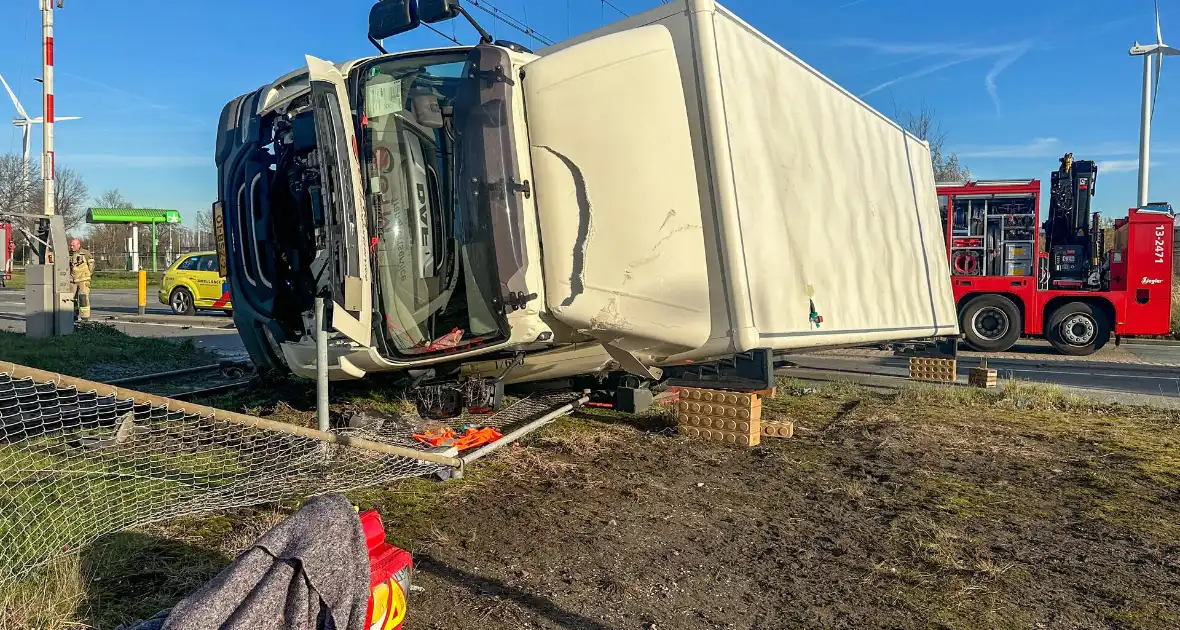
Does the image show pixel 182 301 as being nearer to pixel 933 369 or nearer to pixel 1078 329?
pixel 933 369

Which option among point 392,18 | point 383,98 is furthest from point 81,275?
point 383,98

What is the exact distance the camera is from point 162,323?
1608 centimetres

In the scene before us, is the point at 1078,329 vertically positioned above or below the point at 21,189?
below

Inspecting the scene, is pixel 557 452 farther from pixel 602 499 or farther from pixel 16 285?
pixel 16 285

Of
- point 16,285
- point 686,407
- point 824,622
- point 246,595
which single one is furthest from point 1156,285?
point 16,285

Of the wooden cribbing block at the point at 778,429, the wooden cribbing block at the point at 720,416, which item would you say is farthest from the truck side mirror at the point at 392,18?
the wooden cribbing block at the point at 778,429

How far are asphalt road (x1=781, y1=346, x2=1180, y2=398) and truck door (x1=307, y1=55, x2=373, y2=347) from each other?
7.58m

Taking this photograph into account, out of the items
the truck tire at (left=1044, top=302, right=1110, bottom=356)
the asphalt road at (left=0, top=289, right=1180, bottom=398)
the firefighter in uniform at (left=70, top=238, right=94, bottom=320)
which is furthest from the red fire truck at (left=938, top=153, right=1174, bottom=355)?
the firefighter in uniform at (left=70, top=238, right=94, bottom=320)

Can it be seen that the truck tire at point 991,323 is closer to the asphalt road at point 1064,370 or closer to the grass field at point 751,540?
the asphalt road at point 1064,370

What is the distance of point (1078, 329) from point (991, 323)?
4.46 ft

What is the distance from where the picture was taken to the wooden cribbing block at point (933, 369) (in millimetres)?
9095

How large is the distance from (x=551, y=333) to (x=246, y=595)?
2468 mm

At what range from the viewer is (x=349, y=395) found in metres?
6.70

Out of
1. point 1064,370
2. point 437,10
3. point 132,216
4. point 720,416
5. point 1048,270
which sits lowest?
point 1064,370
